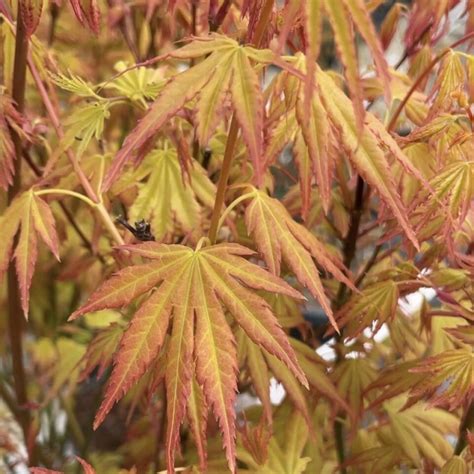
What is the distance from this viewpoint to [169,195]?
0.76 metres

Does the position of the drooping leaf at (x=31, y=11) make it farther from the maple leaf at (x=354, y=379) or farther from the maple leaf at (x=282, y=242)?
the maple leaf at (x=354, y=379)

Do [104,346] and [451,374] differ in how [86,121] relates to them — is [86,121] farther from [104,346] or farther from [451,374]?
[451,374]

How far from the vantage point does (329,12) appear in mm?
396

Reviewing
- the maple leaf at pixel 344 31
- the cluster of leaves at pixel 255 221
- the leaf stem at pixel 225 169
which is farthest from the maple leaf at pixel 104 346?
the maple leaf at pixel 344 31

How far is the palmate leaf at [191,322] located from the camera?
0.50 meters

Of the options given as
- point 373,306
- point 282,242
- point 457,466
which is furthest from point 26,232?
point 457,466

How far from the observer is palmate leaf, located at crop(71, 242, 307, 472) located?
0.50 metres

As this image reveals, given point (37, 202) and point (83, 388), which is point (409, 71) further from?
point (83, 388)

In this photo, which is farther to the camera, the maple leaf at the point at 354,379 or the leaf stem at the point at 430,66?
the maple leaf at the point at 354,379

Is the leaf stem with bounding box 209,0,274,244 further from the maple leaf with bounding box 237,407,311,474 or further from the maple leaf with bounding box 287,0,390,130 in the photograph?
the maple leaf with bounding box 237,407,311,474

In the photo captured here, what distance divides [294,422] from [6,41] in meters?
0.53

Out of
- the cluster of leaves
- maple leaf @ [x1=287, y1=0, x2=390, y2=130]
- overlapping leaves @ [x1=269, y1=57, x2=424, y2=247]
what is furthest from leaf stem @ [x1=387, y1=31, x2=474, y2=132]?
maple leaf @ [x1=287, y1=0, x2=390, y2=130]

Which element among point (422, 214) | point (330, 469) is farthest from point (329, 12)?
point (330, 469)

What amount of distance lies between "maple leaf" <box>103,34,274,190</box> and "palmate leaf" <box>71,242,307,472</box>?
0.08 metres
